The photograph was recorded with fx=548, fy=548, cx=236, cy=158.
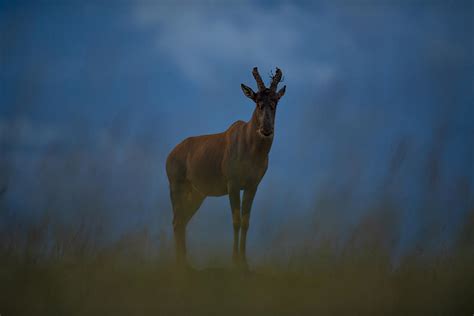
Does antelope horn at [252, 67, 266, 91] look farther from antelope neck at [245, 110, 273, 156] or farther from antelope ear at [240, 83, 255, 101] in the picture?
antelope neck at [245, 110, 273, 156]

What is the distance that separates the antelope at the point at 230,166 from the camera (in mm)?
10250

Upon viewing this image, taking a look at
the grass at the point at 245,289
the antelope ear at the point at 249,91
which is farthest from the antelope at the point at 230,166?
the grass at the point at 245,289

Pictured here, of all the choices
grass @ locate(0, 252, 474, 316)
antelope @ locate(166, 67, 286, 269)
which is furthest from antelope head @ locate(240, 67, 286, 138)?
grass @ locate(0, 252, 474, 316)

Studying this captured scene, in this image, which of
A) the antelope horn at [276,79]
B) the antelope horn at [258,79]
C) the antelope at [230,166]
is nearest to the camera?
the antelope at [230,166]

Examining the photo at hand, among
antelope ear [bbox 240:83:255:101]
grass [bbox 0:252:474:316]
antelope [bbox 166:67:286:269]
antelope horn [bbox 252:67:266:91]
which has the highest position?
antelope horn [bbox 252:67:266:91]

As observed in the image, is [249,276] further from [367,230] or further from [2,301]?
[2,301]

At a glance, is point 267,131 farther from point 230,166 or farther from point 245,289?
point 245,289

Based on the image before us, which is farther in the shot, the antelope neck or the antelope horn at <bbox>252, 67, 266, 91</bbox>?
the antelope neck

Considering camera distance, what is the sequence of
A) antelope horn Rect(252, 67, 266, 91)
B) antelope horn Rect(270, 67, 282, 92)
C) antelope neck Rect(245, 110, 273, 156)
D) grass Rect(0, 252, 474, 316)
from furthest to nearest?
antelope neck Rect(245, 110, 273, 156)
antelope horn Rect(270, 67, 282, 92)
antelope horn Rect(252, 67, 266, 91)
grass Rect(0, 252, 474, 316)

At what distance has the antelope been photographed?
10.2m

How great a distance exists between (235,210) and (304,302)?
10.2ft

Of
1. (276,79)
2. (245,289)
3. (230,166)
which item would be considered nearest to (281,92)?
(276,79)

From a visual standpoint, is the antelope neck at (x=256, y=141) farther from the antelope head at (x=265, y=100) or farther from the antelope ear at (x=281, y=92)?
the antelope ear at (x=281, y=92)

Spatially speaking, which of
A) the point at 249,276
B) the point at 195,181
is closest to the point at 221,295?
the point at 249,276
